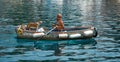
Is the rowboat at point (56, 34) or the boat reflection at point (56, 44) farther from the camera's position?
the rowboat at point (56, 34)

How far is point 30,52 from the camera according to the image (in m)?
28.3

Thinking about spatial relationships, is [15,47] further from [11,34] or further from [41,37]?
[11,34]

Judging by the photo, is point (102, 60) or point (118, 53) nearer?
point (102, 60)

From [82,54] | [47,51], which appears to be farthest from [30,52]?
[82,54]

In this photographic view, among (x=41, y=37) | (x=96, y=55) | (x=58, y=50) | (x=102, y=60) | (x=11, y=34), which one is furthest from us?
(x=11, y=34)

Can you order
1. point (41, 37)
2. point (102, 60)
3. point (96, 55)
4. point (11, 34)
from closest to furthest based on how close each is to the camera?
point (102, 60) < point (96, 55) < point (41, 37) < point (11, 34)

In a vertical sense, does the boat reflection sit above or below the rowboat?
below

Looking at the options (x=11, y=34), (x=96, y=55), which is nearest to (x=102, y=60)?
(x=96, y=55)

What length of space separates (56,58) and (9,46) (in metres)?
5.94

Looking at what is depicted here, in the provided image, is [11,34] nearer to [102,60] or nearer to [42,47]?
[42,47]

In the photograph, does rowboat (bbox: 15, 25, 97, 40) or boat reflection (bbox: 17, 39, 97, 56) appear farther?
rowboat (bbox: 15, 25, 97, 40)

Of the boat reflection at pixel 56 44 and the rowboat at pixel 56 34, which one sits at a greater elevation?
the rowboat at pixel 56 34

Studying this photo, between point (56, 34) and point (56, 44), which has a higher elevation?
point (56, 34)

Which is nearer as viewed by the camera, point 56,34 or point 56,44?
point 56,44
